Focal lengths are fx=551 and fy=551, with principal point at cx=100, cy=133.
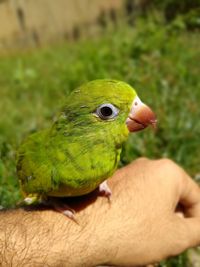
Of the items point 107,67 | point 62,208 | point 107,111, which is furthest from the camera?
point 107,67

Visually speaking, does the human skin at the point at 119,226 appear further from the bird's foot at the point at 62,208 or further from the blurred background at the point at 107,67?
the blurred background at the point at 107,67

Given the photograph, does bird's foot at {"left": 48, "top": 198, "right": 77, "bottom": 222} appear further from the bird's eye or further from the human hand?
the bird's eye

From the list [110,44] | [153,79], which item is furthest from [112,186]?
[110,44]

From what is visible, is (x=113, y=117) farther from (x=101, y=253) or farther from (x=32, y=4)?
(x=32, y=4)

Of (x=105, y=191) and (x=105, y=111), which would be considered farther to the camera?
(x=105, y=191)

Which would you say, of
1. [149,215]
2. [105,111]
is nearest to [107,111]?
[105,111]

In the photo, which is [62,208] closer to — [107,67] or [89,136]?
[89,136]
